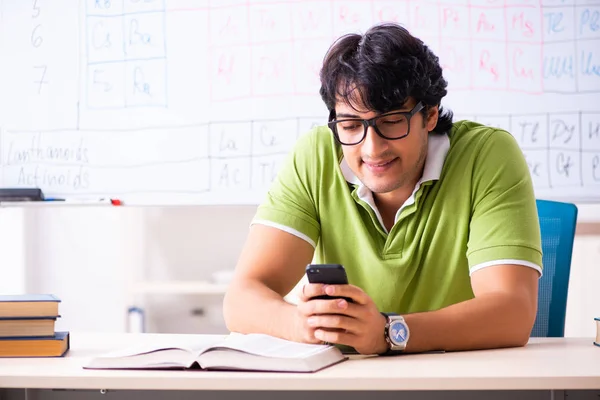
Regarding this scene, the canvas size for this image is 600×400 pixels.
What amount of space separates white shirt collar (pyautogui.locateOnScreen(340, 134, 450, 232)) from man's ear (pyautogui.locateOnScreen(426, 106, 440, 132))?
28mm

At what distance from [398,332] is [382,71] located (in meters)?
0.56

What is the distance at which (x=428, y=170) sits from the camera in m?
1.71

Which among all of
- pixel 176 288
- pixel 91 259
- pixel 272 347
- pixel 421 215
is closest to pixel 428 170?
pixel 421 215

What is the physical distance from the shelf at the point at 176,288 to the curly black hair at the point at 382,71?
5.13 feet

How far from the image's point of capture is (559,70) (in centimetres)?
295

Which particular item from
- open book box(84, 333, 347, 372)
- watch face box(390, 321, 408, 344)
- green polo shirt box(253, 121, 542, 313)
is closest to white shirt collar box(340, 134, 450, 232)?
green polo shirt box(253, 121, 542, 313)

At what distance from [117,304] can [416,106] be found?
187 centimetres

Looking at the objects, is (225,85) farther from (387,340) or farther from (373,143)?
(387,340)

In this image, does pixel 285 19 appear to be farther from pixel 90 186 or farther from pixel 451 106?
pixel 90 186

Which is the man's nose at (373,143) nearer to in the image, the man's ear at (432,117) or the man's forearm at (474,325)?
the man's ear at (432,117)

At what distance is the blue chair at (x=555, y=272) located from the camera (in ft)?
5.83

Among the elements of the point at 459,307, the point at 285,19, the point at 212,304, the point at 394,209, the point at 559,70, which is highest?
the point at 285,19

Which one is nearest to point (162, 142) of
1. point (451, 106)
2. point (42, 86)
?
point (42, 86)

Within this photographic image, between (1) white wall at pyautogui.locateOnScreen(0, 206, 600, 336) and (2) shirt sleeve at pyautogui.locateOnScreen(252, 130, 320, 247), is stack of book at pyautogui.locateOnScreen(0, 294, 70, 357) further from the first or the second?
(1) white wall at pyautogui.locateOnScreen(0, 206, 600, 336)
